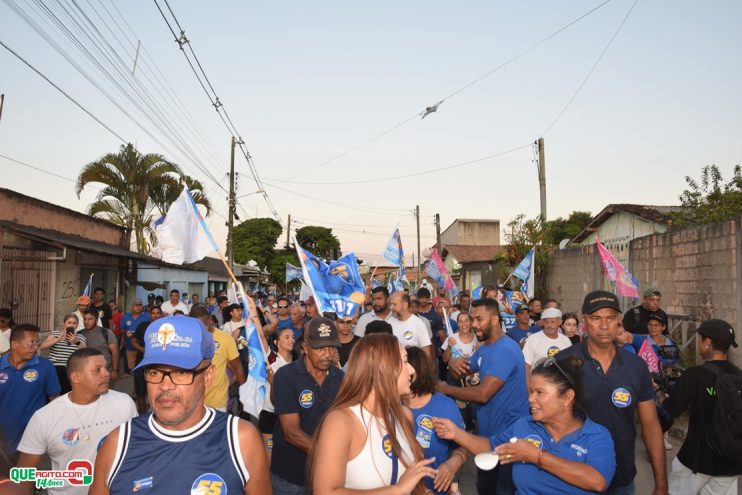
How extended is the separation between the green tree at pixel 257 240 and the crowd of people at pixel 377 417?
193ft

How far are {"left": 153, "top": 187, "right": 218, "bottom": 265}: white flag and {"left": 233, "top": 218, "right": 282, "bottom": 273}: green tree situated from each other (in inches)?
2247

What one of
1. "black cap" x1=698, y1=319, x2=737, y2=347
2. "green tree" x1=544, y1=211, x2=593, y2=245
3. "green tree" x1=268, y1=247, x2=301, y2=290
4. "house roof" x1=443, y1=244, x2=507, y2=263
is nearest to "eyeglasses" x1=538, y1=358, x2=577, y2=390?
"black cap" x1=698, y1=319, x2=737, y2=347

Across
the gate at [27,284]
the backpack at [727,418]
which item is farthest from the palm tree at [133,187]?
the backpack at [727,418]

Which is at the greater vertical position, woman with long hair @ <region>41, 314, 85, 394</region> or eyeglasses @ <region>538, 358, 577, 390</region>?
eyeglasses @ <region>538, 358, 577, 390</region>

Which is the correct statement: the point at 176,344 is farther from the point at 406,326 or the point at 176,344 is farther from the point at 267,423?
the point at 406,326

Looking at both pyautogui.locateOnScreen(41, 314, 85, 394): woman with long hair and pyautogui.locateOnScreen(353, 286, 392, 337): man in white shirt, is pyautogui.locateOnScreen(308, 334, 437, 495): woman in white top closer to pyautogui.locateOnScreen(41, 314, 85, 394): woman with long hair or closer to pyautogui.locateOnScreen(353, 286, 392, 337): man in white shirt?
pyautogui.locateOnScreen(353, 286, 392, 337): man in white shirt

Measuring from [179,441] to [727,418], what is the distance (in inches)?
148

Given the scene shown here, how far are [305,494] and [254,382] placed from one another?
155cm

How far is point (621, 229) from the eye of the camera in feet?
73.3

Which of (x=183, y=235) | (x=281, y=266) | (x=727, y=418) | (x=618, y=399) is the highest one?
(x=281, y=266)

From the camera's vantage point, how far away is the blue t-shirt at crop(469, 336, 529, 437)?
4.53m

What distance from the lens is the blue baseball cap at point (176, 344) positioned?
2367 mm

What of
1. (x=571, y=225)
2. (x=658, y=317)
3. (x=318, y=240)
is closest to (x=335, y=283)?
(x=658, y=317)

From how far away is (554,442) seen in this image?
3.21 m
